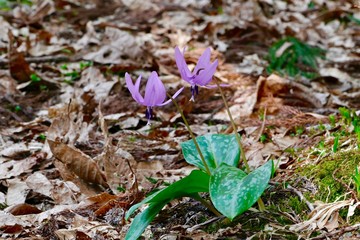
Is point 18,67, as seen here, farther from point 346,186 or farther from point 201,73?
point 346,186

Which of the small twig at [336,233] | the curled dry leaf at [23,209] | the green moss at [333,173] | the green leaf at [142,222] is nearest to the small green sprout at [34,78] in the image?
the curled dry leaf at [23,209]

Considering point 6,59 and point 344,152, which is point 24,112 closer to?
point 6,59

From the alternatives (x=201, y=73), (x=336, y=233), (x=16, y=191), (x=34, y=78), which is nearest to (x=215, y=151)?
(x=201, y=73)

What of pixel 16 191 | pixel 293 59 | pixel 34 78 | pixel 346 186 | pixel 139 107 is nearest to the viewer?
pixel 346 186

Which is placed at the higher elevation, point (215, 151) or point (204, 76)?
point (204, 76)

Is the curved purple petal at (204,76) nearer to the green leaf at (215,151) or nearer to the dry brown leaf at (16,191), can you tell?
the green leaf at (215,151)
